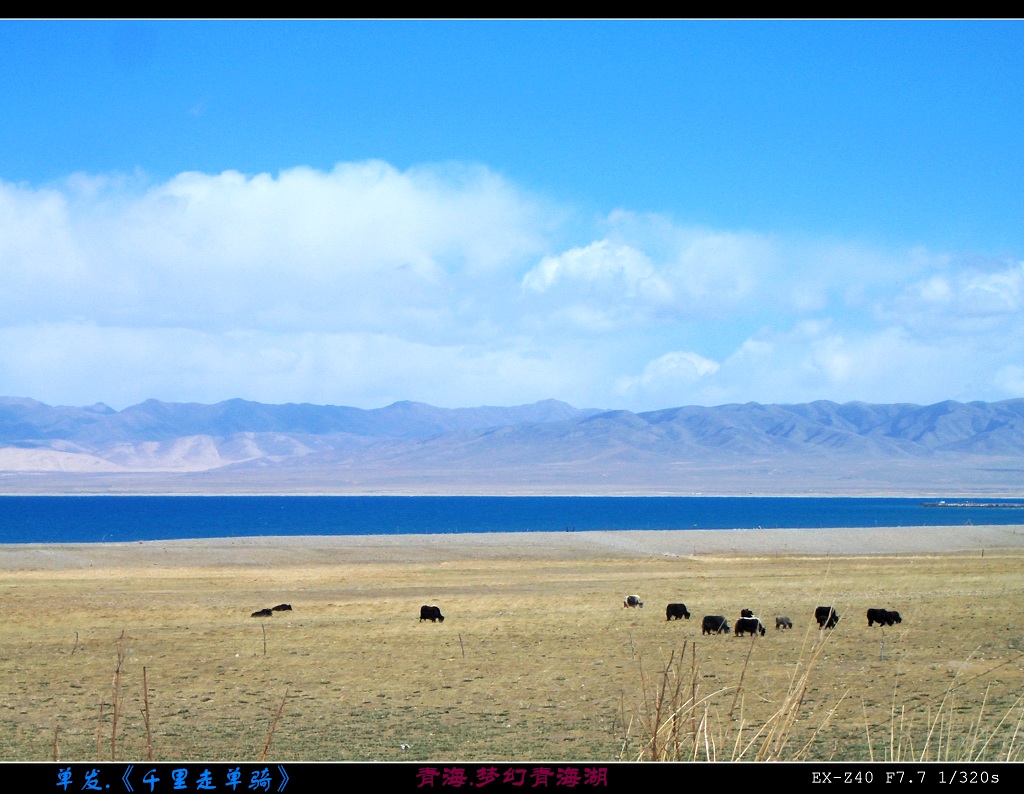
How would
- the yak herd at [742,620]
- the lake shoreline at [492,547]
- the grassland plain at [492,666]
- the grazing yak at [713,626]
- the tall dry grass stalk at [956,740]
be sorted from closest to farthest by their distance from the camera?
the tall dry grass stalk at [956,740] → the grassland plain at [492,666] → the yak herd at [742,620] → the grazing yak at [713,626] → the lake shoreline at [492,547]

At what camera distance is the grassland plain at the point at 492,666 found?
1016 cm

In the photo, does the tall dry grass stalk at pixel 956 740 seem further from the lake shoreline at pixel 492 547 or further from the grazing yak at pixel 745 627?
the lake shoreline at pixel 492 547

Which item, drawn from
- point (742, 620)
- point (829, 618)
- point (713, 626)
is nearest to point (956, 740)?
point (829, 618)

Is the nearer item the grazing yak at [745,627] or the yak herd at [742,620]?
the grazing yak at [745,627]

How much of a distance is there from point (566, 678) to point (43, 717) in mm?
7951

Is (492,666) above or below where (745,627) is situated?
below

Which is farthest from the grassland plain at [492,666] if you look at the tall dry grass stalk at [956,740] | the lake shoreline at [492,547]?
the lake shoreline at [492,547]

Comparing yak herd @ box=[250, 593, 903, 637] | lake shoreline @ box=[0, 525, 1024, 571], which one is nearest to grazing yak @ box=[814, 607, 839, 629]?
yak herd @ box=[250, 593, 903, 637]

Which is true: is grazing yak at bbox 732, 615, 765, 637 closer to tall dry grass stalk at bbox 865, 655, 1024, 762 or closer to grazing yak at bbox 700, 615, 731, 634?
grazing yak at bbox 700, 615, 731, 634

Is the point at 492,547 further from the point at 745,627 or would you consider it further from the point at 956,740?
the point at 956,740

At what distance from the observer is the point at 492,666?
55.7 ft

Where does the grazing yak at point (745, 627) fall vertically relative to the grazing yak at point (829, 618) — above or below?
below

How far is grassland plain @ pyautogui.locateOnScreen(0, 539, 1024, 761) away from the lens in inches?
400
